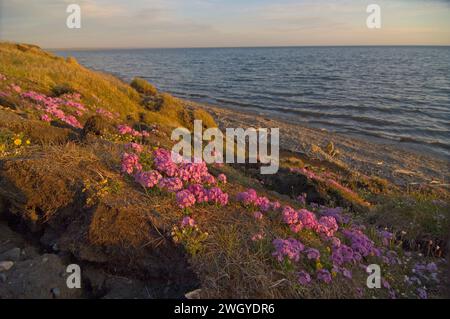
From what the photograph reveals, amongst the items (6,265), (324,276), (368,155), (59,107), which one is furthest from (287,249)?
(368,155)

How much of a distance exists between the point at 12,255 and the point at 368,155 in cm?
1995

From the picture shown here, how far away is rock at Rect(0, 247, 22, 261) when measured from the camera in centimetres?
496

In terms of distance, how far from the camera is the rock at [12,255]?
4965mm

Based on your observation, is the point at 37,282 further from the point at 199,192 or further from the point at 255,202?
the point at 255,202

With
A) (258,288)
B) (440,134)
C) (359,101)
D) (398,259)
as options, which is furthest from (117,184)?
(359,101)

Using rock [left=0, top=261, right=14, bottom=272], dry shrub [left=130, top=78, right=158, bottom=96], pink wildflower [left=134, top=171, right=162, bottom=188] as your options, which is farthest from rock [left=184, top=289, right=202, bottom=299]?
dry shrub [left=130, top=78, right=158, bottom=96]

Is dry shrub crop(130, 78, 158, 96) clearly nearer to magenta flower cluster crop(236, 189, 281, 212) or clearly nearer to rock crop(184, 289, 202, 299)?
A: magenta flower cluster crop(236, 189, 281, 212)

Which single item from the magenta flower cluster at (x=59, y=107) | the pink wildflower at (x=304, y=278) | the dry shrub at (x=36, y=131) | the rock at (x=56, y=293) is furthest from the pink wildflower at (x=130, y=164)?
the magenta flower cluster at (x=59, y=107)

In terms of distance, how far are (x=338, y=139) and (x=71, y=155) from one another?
20.8 metres

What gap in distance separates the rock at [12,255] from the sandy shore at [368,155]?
16329 mm

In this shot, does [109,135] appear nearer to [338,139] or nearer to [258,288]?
[258,288]

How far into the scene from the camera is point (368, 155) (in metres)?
21.2

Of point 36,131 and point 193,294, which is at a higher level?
point 36,131

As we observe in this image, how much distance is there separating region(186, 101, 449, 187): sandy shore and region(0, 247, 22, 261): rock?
1633cm
